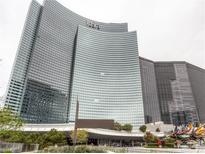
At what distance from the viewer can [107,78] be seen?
164250 mm

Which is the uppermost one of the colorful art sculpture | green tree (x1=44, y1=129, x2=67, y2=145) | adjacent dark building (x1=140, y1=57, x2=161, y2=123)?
adjacent dark building (x1=140, y1=57, x2=161, y2=123)

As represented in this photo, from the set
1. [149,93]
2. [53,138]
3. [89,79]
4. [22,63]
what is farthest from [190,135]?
[22,63]

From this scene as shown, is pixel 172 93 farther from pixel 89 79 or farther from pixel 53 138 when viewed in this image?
pixel 53 138

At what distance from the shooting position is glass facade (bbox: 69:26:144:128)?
14812 centimetres

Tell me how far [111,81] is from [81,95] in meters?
32.8

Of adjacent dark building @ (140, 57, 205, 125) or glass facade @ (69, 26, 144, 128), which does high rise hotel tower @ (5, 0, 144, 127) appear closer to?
glass facade @ (69, 26, 144, 128)

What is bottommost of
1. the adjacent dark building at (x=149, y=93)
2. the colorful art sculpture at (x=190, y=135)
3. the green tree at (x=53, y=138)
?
the green tree at (x=53, y=138)

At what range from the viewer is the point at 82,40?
175 meters

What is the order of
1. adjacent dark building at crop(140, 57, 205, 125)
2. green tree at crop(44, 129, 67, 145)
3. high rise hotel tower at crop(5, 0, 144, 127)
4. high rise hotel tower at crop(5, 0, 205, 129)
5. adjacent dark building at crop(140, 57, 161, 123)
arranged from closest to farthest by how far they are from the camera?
green tree at crop(44, 129, 67, 145) → high rise hotel tower at crop(5, 0, 144, 127) → high rise hotel tower at crop(5, 0, 205, 129) → adjacent dark building at crop(140, 57, 161, 123) → adjacent dark building at crop(140, 57, 205, 125)

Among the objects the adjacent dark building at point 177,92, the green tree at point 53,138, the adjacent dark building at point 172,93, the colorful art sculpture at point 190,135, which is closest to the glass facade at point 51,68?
the adjacent dark building at point 172,93

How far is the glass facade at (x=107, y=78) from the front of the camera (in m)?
148

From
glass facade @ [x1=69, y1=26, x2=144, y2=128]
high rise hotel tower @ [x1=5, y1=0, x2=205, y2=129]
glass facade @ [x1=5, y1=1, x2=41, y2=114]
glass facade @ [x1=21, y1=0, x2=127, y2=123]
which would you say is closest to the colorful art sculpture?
high rise hotel tower @ [x1=5, y1=0, x2=205, y2=129]

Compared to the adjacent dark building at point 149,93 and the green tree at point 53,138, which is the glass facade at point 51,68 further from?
the green tree at point 53,138

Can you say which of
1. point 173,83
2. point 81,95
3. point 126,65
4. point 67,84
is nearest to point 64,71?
point 67,84
